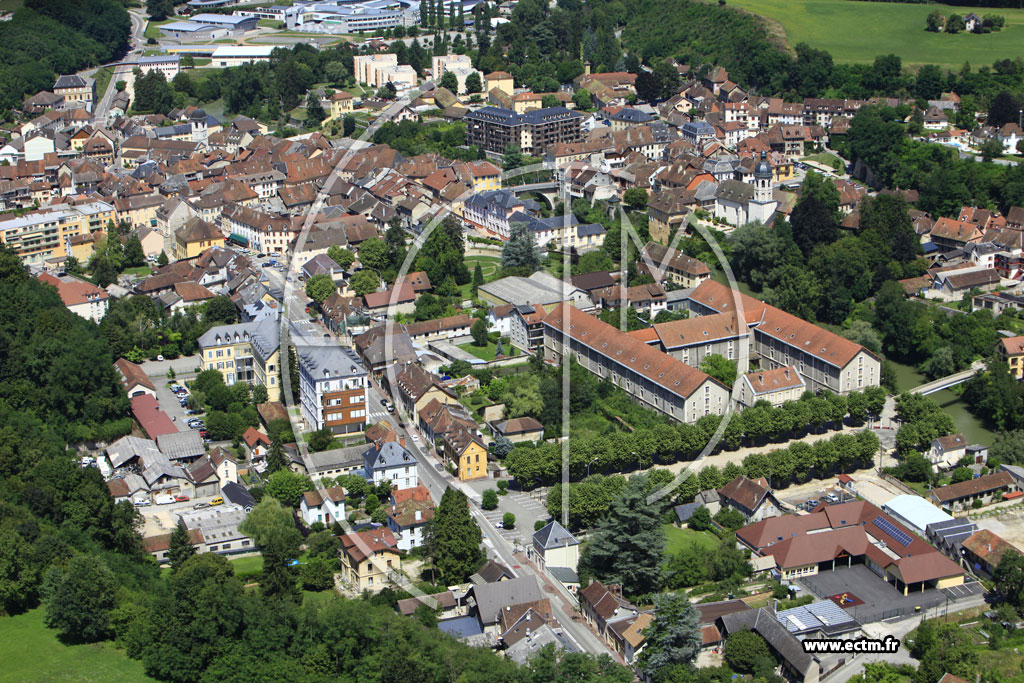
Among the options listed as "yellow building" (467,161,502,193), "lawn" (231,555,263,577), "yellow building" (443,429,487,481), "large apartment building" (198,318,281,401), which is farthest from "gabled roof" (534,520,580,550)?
"yellow building" (467,161,502,193)

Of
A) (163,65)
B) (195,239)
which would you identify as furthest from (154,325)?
(163,65)

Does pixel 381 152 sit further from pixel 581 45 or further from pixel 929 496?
pixel 929 496

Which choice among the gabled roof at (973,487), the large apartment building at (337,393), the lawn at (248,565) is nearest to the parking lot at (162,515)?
the lawn at (248,565)

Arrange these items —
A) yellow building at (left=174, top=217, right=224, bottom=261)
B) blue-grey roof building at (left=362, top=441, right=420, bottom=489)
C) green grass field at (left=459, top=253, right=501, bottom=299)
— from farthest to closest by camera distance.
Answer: yellow building at (left=174, top=217, right=224, bottom=261) < green grass field at (left=459, top=253, right=501, bottom=299) < blue-grey roof building at (left=362, top=441, right=420, bottom=489)

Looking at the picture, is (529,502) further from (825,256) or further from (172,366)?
(825,256)

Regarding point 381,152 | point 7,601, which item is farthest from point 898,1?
point 7,601

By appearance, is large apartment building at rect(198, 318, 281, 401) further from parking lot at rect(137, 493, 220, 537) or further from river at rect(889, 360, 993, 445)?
river at rect(889, 360, 993, 445)
